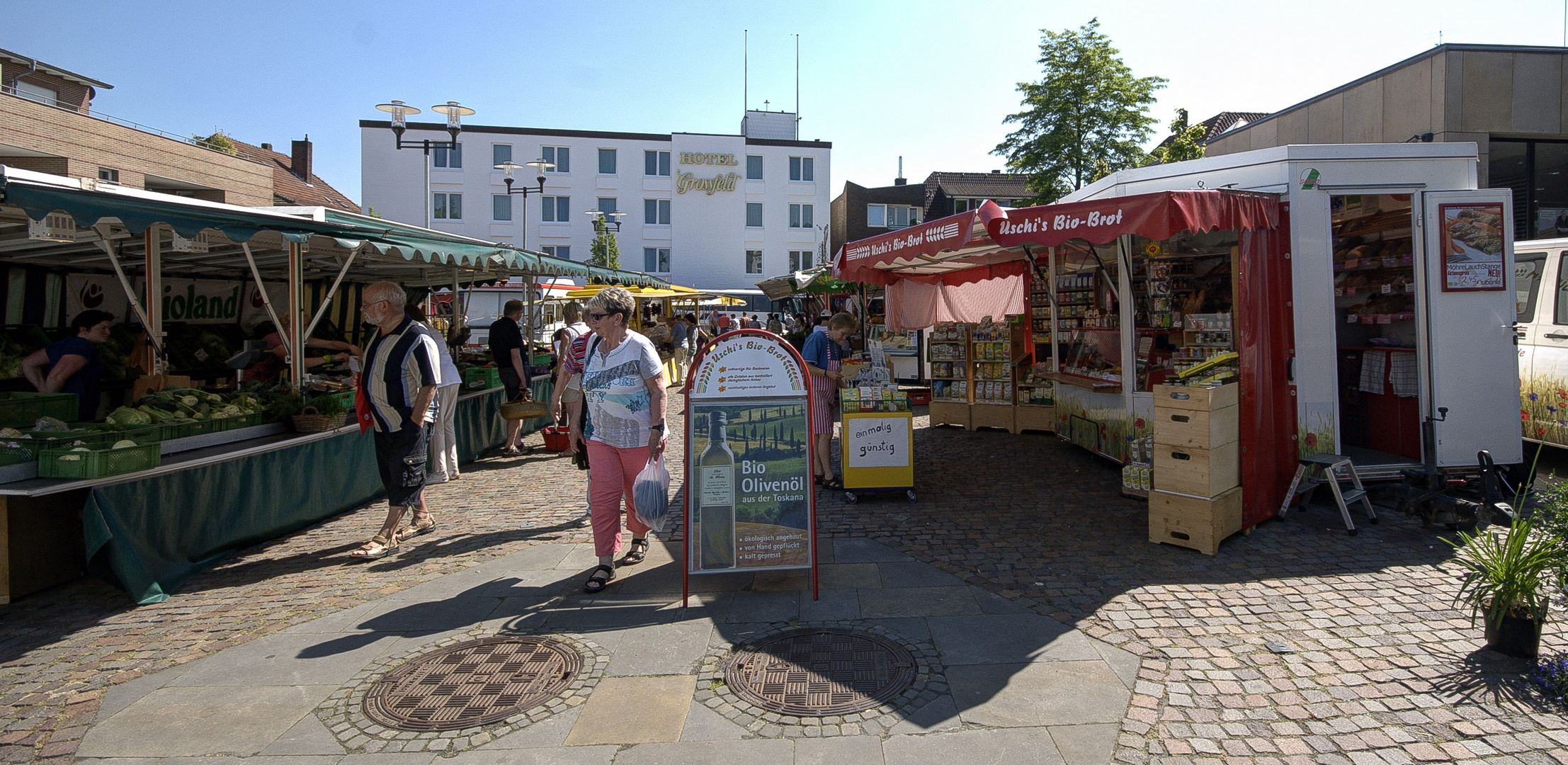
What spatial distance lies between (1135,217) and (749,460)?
121 inches

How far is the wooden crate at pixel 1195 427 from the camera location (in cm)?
552

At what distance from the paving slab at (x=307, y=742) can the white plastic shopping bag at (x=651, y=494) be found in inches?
74.0

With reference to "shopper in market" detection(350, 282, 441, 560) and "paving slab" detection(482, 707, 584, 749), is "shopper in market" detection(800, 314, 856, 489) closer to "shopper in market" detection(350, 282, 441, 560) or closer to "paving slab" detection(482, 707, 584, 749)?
"shopper in market" detection(350, 282, 441, 560)

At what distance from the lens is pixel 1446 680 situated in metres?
3.59

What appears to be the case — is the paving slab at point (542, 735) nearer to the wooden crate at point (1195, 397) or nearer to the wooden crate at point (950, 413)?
the wooden crate at point (1195, 397)

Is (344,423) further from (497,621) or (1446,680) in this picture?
(1446,680)

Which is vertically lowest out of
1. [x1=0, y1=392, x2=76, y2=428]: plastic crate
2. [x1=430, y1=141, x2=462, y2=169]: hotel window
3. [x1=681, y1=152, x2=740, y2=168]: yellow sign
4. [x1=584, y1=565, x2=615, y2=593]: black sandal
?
[x1=584, y1=565, x2=615, y2=593]: black sandal

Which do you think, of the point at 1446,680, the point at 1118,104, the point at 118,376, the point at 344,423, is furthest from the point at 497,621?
the point at 1118,104

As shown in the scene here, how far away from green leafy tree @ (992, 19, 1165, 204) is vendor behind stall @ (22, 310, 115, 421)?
23647 mm

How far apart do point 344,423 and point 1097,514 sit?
255 inches

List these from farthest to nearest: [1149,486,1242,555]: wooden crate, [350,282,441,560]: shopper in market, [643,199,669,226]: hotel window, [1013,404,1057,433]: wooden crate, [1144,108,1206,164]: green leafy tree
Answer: [643,199,669,226]: hotel window → [1144,108,1206,164]: green leafy tree → [1013,404,1057,433]: wooden crate → [350,282,441,560]: shopper in market → [1149,486,1242,555]: wooden crate

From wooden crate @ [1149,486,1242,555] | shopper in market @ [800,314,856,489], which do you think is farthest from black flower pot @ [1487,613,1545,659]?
shopper in market @ [800,314,856,489]

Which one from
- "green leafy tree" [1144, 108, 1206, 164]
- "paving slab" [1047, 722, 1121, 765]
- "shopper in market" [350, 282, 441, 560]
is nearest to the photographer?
"paving slab" [1047, 722, 1121, 765]

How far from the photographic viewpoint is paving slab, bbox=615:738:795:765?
3.08 m
